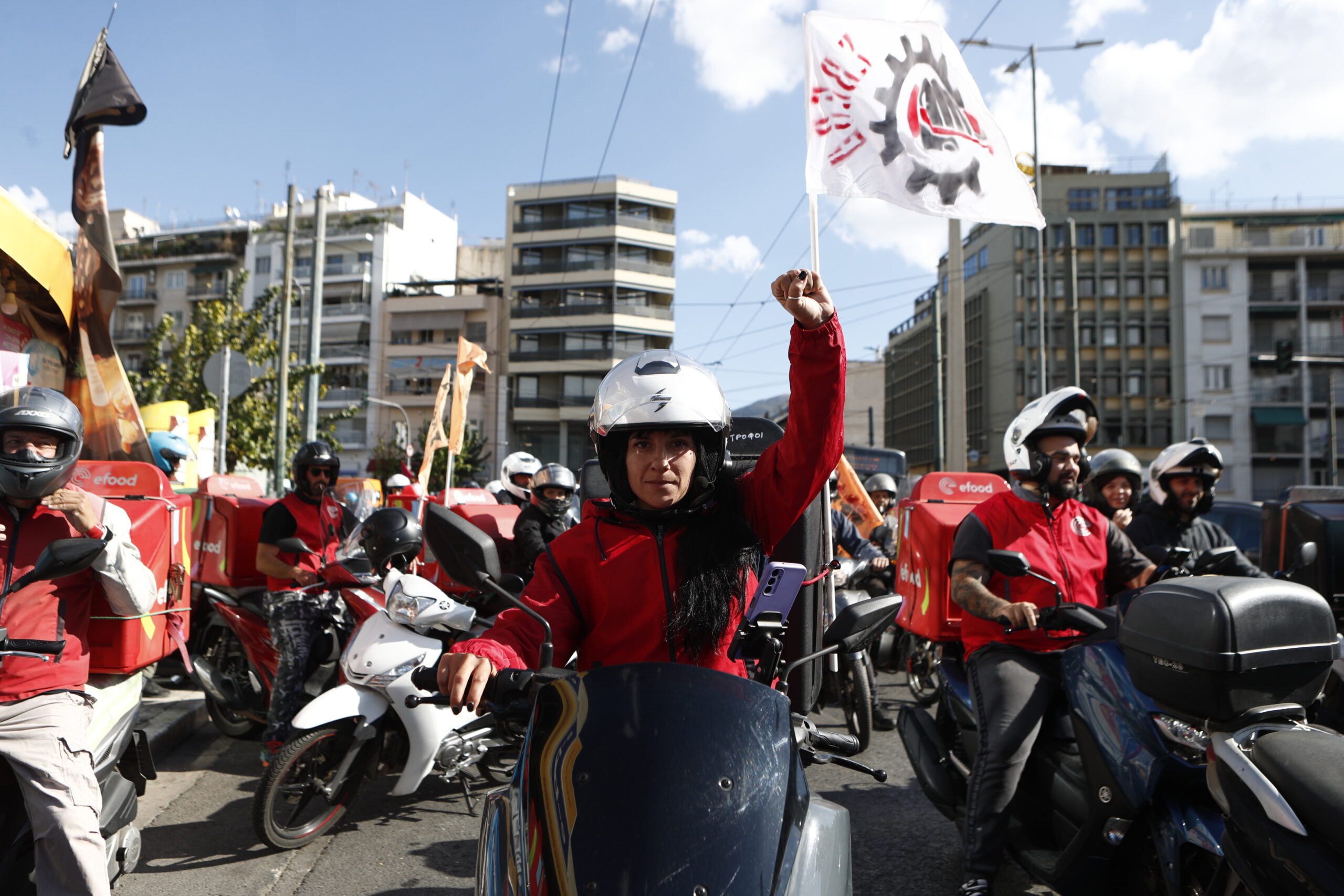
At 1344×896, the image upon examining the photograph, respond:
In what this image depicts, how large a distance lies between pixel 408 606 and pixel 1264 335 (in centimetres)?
6588

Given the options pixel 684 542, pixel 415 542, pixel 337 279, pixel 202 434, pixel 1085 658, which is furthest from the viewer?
pixel 337 279

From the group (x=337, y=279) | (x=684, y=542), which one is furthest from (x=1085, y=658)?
(x=337, y=279)

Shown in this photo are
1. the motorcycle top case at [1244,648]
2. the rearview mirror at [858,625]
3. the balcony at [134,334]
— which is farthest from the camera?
the balcony at [134,334]

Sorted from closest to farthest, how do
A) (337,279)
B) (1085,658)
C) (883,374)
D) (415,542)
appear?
1. (1085,658)
2. (415,542)
3. (337,279)
4. (883,374)

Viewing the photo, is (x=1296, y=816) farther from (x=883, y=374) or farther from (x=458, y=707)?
(x=883, y=374)

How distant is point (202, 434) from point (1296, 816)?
1412cm

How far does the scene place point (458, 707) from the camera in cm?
187

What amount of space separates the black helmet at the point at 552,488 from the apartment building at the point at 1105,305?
180ft

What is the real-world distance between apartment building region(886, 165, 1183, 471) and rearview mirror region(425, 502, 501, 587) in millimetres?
59624

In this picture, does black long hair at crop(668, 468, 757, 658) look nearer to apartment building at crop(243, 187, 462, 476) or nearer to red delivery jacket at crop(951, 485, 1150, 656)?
red delivery jacket at crop(951, 485, 1150, 656)

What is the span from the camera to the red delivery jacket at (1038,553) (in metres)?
3.82

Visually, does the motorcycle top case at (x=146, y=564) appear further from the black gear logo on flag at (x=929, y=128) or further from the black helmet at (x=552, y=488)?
the black gear logo on flag at (x=929, y=128)

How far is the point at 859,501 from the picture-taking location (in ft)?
30.0

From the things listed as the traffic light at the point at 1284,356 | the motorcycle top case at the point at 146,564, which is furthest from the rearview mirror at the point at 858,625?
the traffic light at the point at 1284,356
